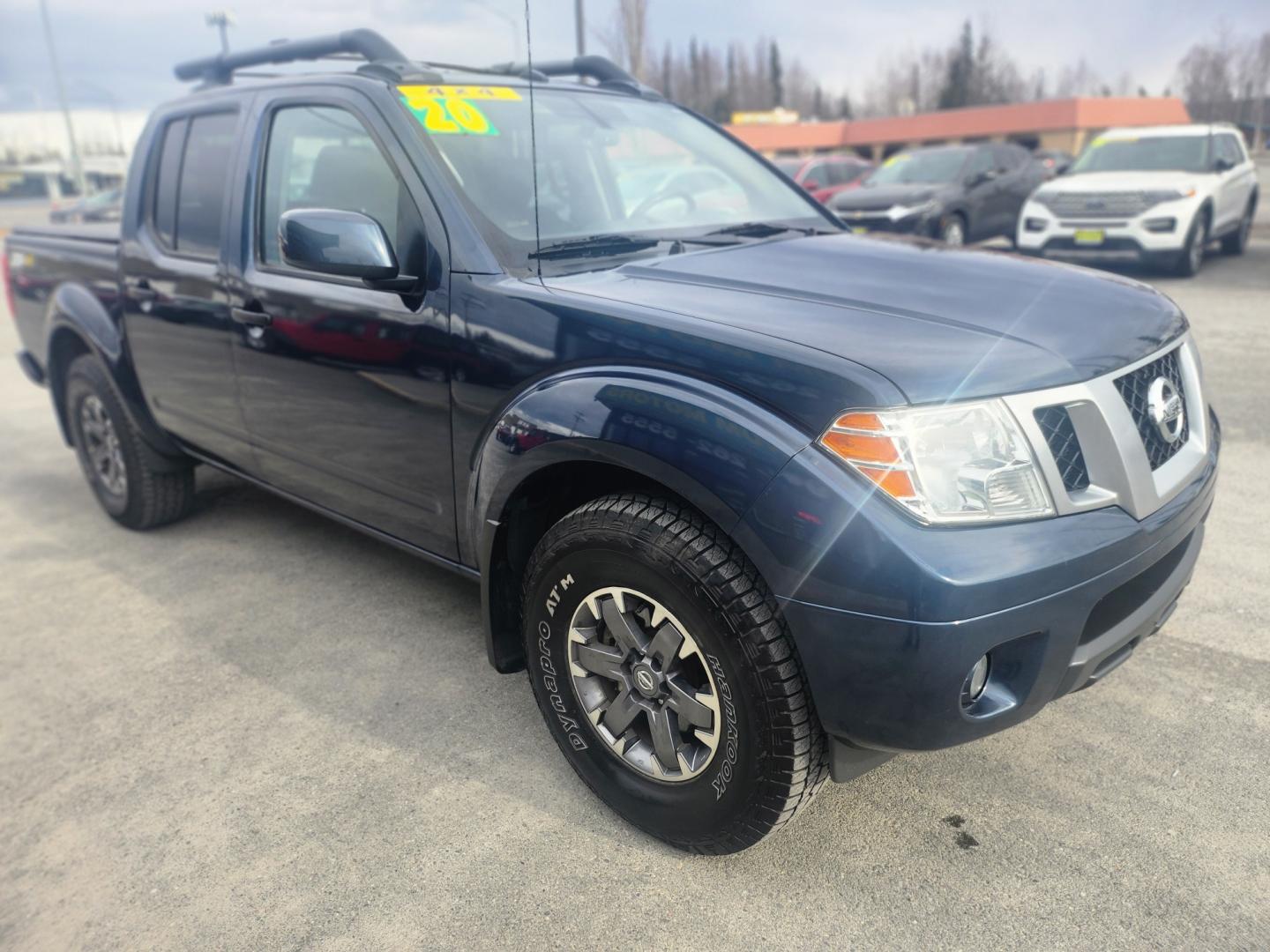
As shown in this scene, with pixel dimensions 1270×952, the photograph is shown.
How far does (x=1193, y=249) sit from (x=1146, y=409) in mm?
9707

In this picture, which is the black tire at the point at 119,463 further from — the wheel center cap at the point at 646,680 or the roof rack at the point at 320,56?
the wheel center cap at the point at 646,680

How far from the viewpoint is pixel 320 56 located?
11.9 ft

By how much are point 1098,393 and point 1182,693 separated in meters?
1.28

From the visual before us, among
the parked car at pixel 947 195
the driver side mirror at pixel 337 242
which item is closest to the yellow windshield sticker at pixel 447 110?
the driver side mirror at pixel 337 242

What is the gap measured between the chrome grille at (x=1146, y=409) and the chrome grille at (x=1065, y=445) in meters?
0.22

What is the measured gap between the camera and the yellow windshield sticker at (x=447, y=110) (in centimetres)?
269

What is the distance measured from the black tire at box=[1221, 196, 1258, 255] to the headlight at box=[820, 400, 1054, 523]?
1220 centimetres

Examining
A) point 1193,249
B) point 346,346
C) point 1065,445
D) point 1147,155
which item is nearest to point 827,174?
point 1147,155

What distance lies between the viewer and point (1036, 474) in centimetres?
176

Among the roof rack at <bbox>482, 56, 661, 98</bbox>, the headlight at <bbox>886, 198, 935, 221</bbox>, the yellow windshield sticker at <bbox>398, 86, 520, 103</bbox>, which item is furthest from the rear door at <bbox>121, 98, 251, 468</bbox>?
the headlight at <bbox>886, 198, 935, 221</bbox>

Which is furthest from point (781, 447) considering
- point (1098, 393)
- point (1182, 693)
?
point (1182, 693)

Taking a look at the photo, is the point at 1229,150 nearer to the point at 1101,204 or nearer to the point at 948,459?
the point at 1101,204

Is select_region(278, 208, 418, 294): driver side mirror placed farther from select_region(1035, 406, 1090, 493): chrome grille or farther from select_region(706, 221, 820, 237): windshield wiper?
select_region(1035, 406, 1090, 493): chrome grille

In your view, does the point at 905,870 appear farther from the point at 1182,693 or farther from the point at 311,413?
the point at 311,413
